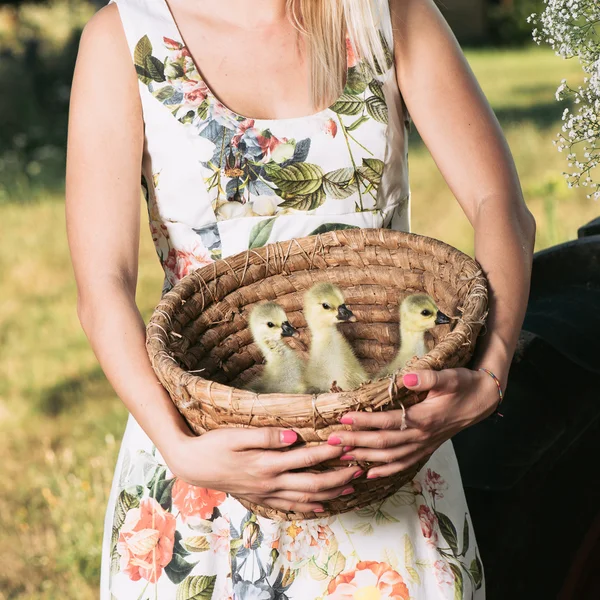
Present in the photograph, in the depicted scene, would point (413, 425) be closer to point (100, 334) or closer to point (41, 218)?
point (100, 334)

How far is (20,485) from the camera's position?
132 inches

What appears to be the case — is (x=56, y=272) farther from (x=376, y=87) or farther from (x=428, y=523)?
(x=428, y=523)

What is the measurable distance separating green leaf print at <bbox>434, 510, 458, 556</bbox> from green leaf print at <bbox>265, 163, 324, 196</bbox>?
2.06 feet

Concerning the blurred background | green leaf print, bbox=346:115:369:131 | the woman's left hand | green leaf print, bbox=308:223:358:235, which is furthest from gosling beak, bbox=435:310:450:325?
the blurred background

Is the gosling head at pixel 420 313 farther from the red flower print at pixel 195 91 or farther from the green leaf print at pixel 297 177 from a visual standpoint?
the red flower print at pixel 195 91

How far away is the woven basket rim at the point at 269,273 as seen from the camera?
1.14 m

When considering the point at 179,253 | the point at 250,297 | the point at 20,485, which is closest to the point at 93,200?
the point at 179,253

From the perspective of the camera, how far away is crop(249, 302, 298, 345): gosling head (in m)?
1.63

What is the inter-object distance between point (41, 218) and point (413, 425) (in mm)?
4917

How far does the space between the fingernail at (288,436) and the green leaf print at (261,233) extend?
0.58m

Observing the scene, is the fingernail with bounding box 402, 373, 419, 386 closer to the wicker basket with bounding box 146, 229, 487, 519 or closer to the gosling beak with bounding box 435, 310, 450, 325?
the wicker basket with bounding box 146, 229, 487, 519

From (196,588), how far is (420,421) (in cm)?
58

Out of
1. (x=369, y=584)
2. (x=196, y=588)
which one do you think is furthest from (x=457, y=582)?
(x=196, y=588)

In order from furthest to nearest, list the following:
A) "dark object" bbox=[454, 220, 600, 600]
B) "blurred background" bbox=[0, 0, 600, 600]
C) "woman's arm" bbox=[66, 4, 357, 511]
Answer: "blurred background" bbox=[0, 0, 600, 600]
"dark object" bbox=[454, 220, 600, 600]
"woman's arm" bbox=[66, 4, 357, 511]
